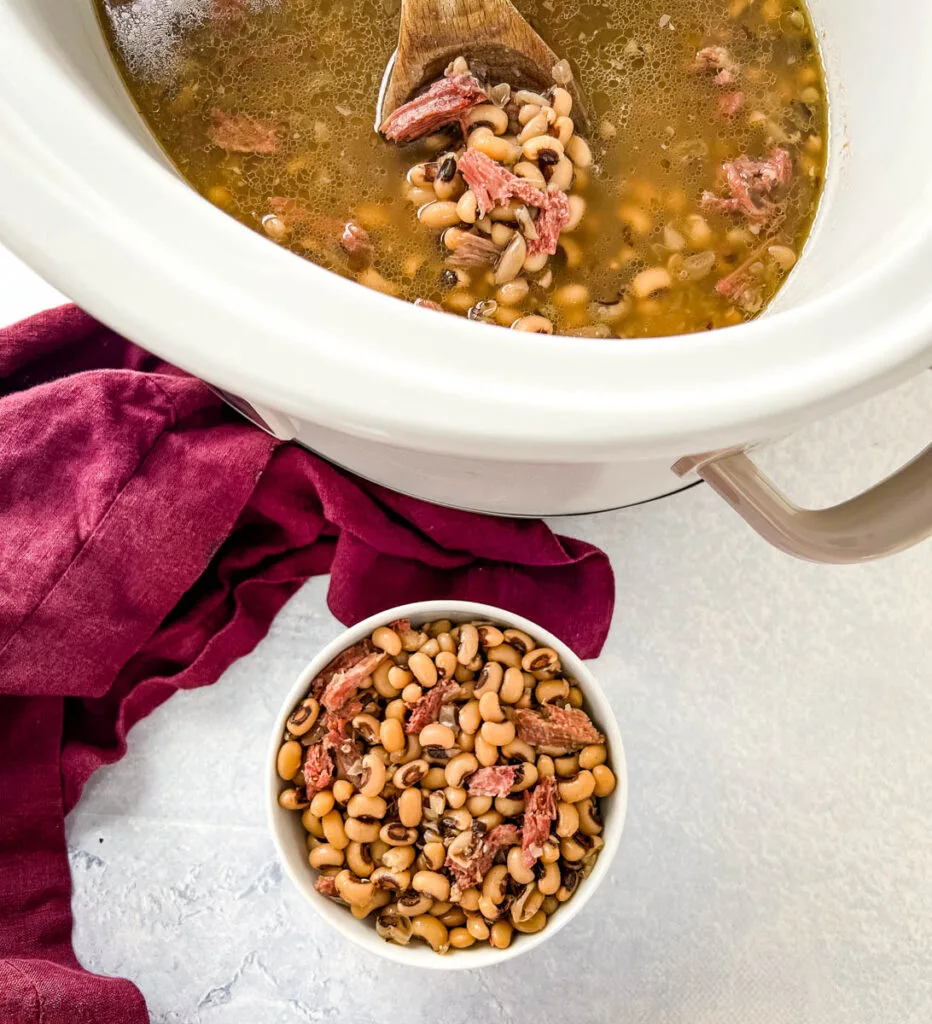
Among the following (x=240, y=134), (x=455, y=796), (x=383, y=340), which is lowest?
(x=455, y=796)

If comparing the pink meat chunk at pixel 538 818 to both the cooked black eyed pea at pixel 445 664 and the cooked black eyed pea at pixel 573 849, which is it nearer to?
the cooked black eyed pea at pixel 573 849

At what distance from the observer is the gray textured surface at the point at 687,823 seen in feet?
3.43

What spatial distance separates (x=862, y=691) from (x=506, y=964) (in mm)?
463

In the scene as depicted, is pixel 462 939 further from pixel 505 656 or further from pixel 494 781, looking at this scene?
pixel 505 656

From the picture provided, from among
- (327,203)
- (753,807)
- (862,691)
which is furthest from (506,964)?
(327,203)

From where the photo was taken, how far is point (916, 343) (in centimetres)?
54

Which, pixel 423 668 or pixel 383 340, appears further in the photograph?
pixel 423 668

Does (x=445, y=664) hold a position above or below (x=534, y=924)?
above

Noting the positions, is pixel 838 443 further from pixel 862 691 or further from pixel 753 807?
pixel 753 807

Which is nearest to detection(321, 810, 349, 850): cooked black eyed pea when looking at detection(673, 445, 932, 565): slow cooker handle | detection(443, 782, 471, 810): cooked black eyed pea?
detection(443, 782, 471, 810): cooked black eyed pea

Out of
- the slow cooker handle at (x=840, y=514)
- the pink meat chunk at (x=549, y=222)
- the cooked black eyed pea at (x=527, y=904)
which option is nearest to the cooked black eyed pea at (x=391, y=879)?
the cooked black eyed pea at (x=527, y=904)

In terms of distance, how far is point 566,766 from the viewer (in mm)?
995

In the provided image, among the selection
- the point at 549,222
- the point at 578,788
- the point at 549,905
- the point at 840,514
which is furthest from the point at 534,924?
the point at 549,222

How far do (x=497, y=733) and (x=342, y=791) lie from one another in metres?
0.16
